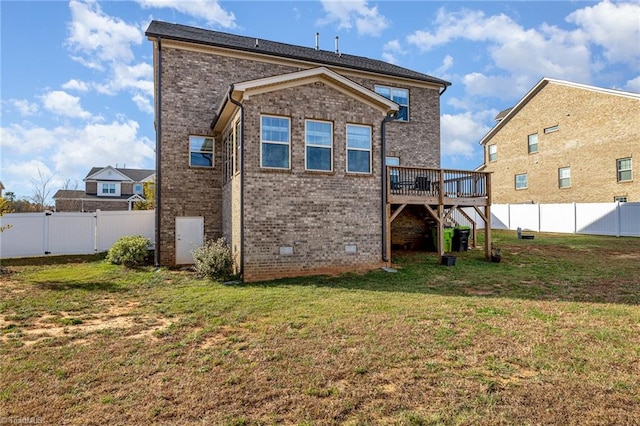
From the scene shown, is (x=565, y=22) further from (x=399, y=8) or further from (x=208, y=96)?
(x=208, y=96)

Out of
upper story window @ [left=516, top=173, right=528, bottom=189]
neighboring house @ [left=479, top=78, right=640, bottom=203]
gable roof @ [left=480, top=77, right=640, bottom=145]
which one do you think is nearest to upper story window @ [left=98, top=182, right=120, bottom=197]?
gable roof @ [left=480, top=77, right=640, bottom=145]

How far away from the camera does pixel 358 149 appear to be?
1077cm

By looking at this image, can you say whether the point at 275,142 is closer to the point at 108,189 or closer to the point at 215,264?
the point at 215,264

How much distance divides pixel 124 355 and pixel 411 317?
4.46 m

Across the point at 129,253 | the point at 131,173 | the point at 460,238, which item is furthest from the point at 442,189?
the point at 131,173

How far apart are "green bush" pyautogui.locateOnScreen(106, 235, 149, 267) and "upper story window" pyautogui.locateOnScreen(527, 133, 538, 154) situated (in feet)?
90.3

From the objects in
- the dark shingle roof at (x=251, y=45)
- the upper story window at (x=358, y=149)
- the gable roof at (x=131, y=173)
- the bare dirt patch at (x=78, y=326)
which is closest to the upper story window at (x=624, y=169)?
the dark shingle roof at (x=251, y=45)

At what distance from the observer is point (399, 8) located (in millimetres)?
11789

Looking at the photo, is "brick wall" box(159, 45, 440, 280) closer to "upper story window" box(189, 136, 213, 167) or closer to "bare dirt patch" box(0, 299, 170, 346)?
"upper story window" box(189, 136, 213, 167)

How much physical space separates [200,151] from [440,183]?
8855 mm

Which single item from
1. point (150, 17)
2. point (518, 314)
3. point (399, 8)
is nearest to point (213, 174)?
point (150, 17)

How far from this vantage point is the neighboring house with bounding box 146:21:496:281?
31.3ft

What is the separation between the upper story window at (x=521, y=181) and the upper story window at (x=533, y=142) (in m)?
1.92

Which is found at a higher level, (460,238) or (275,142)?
(275,142)
